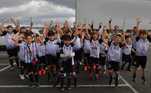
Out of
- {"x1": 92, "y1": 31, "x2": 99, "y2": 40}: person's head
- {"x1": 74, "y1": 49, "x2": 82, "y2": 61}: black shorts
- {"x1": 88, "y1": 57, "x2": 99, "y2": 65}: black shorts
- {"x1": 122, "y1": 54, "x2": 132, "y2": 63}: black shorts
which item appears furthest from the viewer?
{"x1": 122, "y1": 54, "x2": 132, "y2": 63}: black shorts

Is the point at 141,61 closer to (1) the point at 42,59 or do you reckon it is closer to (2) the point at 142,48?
(2) the point at 142,48

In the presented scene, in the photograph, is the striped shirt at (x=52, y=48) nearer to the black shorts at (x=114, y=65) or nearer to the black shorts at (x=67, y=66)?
the black shorts at (x=67, y=66)

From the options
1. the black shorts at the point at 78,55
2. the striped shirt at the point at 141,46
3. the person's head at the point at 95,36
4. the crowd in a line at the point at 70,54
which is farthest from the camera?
the black shorts at the point at 78,55

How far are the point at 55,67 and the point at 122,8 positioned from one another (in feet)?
45.0

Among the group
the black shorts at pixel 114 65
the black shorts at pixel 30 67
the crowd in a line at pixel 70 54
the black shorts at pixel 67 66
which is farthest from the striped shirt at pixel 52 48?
the black shorts at pixel 114 65

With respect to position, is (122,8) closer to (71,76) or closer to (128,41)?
(128,41)

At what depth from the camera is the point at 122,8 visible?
31062 millimetres

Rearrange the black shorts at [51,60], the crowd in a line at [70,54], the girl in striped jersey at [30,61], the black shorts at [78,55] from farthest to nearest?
the black shorts at [78,55] → the black shorts at [51,60] → the girl in striped jersey at [30,61] → the crowd in a line at [70,54]

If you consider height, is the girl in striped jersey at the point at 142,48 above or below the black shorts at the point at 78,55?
above

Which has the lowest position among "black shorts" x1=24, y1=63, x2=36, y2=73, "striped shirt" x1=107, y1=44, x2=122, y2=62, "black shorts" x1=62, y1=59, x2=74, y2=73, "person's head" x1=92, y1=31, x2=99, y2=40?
"black shorts" x1=24, y1=63, x2=36, y2=73

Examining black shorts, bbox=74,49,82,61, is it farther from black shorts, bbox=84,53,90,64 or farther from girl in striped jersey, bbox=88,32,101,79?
girl in striped jersey, bbox=88,32,101,79

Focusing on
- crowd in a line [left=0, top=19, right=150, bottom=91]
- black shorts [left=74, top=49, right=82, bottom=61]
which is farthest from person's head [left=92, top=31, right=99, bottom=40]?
black shorts [left=74, top=49, right=82, bottom=61]

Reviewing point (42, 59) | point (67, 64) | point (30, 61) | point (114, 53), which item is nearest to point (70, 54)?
point (67, 64)

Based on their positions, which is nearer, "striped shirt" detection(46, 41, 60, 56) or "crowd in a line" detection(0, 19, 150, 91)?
"crowd in a line" detection(0, 19, 150, 91)
